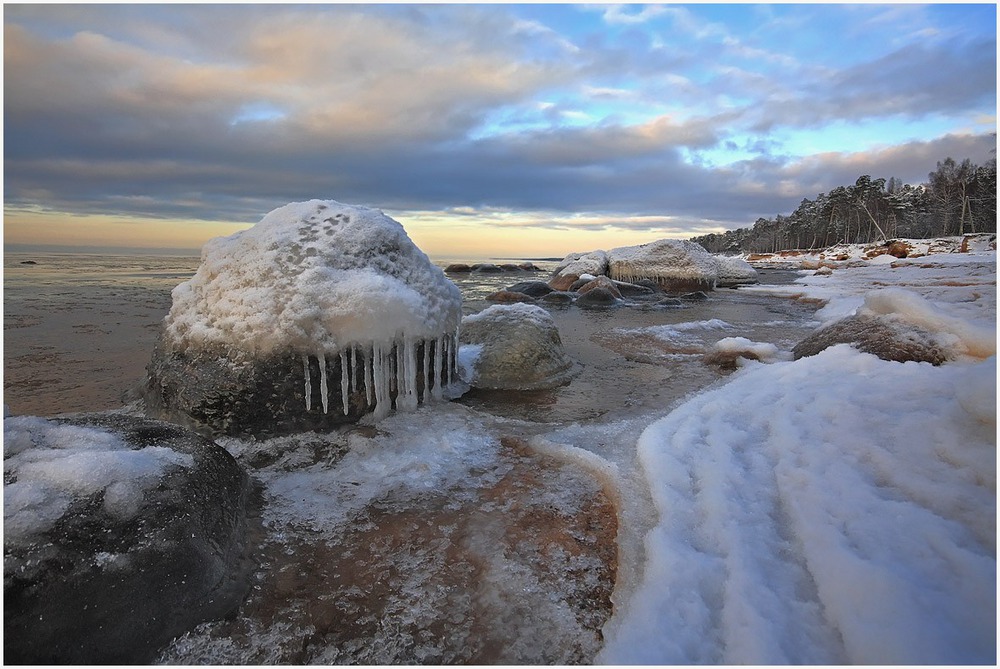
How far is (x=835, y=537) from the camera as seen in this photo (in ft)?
6.95

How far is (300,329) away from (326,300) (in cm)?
32

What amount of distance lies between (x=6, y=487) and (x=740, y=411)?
4.30m

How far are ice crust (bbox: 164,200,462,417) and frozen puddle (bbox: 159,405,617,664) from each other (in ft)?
2.56

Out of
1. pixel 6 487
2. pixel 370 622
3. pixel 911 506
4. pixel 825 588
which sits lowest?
pixel 370 622

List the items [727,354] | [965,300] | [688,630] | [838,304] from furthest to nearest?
[838,304] → [965,300] → [727,354] → [688,630]

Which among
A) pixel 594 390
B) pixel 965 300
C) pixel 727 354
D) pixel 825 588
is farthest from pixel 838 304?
pixel 825 588

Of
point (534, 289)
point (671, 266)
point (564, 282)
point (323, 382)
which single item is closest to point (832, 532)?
point (323, 382)

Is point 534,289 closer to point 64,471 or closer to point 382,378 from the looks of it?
point 382,378

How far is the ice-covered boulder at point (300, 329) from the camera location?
3920 mm

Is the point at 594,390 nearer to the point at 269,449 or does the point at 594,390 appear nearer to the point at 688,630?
the point at 269,449

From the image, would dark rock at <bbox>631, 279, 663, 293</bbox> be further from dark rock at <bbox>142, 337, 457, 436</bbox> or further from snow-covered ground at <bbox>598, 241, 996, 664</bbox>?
dark rock at <bbox>142, 337, 457, 436</bbox>

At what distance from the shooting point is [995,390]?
2.26m

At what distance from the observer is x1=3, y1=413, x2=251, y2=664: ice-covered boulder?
5.79 ft

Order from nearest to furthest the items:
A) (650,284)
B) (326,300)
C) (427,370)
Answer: (326,300) < (427,370) < (650,284)
